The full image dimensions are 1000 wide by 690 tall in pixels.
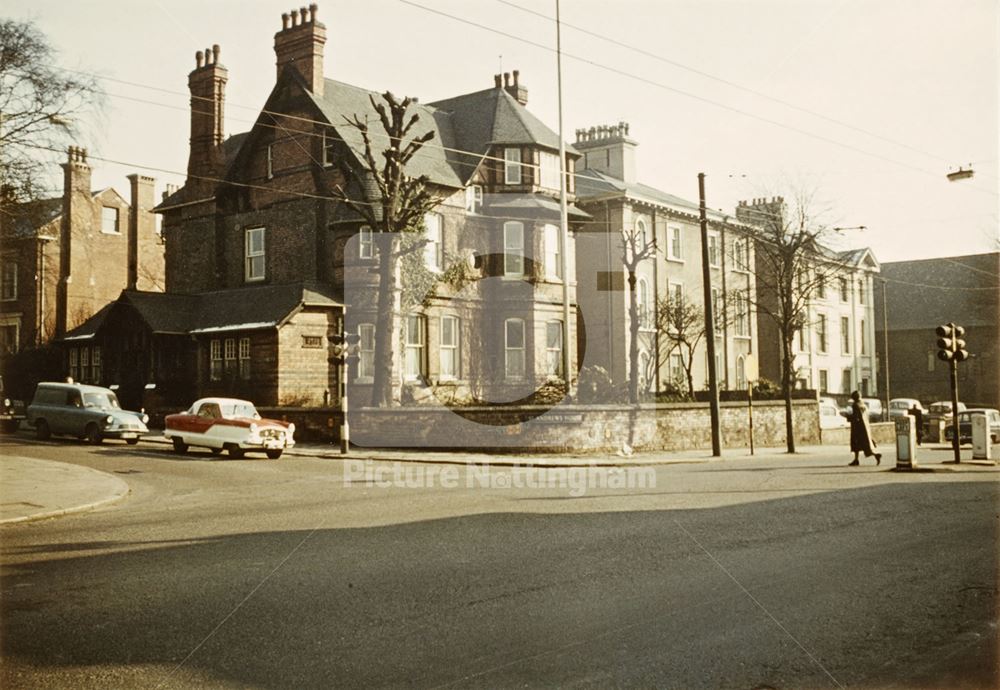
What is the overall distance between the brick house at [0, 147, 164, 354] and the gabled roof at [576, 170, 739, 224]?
78.1 ft

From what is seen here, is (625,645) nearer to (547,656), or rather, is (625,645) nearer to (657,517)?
(547,656)

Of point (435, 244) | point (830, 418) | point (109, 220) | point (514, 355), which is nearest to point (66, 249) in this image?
point (109, 220)

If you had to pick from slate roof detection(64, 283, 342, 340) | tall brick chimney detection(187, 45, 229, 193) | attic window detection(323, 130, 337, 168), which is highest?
tall brick chimney detection(187, 45, 229, 193)

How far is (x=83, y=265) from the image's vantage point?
49.6m

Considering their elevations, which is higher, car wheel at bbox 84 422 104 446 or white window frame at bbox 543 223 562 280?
white window frame at bbox 543 223 562 280

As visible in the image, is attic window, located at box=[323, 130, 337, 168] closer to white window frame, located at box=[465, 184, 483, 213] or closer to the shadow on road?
white window frame, located at box=[465, 184, 483, 213]

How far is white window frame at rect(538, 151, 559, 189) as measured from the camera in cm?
4078

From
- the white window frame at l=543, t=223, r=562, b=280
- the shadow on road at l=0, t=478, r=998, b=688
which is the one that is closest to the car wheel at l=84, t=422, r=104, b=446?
the shadow on road at l=0, t=478, r=998, b=688

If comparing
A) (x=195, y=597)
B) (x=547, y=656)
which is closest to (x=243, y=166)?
(x=195, y=597)

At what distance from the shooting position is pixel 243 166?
39594 mm

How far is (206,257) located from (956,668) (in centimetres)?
3985

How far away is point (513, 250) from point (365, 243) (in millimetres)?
6948

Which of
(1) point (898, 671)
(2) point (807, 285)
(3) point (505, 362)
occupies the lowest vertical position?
(1) point (898, 671)

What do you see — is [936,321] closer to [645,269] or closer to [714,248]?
[714,248]
